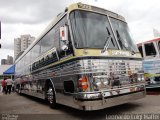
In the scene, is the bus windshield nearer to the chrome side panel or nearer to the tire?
the chrome side panel

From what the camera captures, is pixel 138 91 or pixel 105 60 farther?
pixel 138 91

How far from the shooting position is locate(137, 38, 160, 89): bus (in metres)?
10.2

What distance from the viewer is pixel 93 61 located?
5.64m

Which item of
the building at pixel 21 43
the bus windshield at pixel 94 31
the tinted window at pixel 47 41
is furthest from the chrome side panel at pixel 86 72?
the building at pixel 21 43

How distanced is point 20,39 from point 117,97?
2155 inches

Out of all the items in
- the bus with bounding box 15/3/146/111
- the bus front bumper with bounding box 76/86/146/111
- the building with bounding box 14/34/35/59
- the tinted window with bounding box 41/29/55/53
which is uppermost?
the building with bounding box 14/34/35/59

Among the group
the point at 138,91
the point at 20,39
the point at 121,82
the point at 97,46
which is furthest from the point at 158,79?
the point at 20,39

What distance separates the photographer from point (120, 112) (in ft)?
21.3

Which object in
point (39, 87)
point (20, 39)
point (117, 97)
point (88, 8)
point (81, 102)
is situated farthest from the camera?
point (20, 39)

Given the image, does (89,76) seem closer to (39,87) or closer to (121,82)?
(121,82)

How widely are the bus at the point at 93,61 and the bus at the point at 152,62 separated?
3.61m

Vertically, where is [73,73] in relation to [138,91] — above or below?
above

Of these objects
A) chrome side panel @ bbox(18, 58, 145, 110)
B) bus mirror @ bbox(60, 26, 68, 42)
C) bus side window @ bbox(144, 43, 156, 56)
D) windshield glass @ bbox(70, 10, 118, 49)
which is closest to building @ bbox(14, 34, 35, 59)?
bus side window @ bbox(144, 43, 156, 56)

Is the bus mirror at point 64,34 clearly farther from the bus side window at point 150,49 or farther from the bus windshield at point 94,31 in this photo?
the bus side window at point 150,49
